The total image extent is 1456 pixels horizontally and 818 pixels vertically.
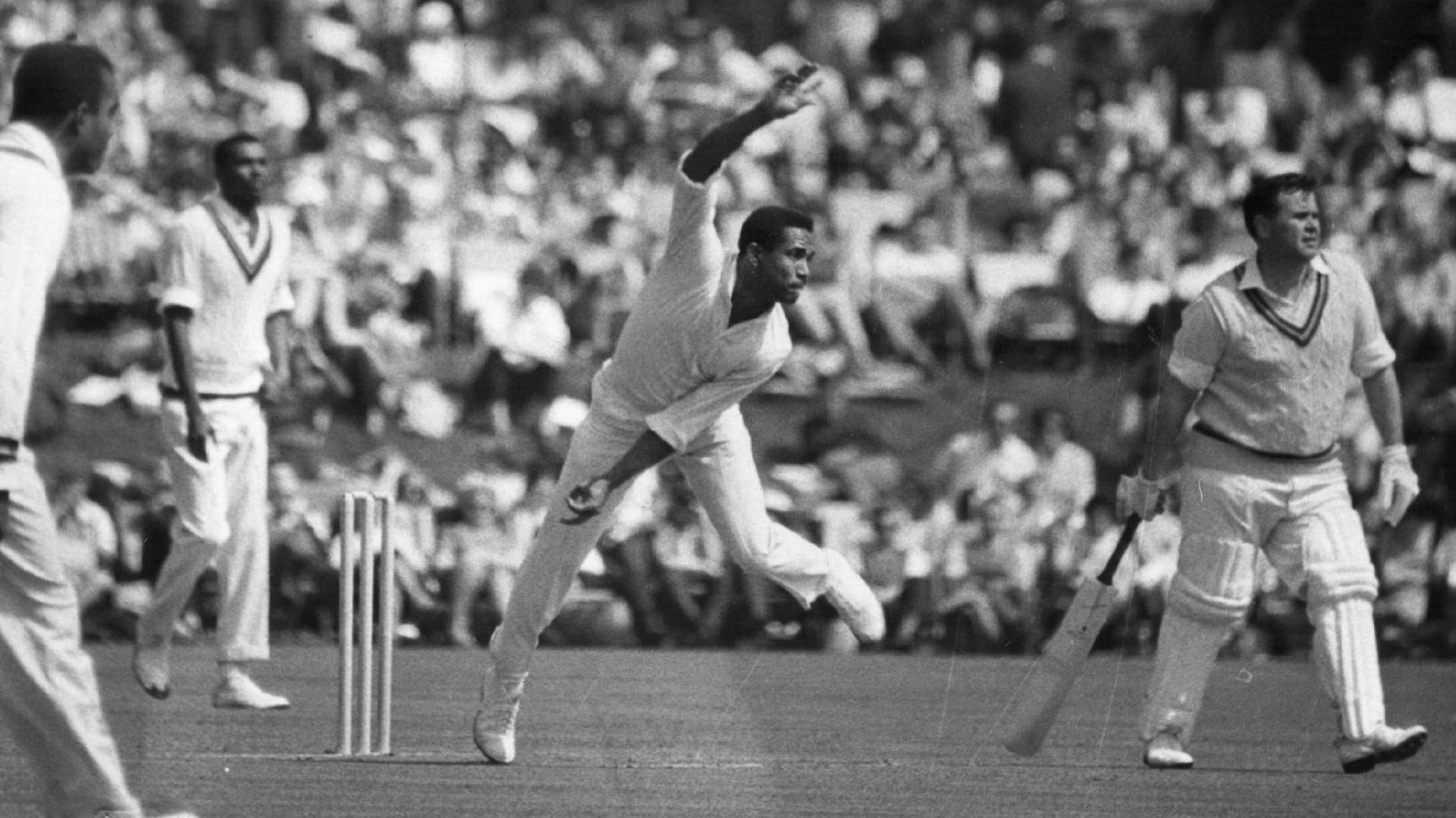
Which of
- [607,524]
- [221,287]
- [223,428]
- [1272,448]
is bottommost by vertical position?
[223,428]

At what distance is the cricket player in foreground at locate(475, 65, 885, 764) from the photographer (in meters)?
10.3

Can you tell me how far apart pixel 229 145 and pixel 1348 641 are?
5.30 m

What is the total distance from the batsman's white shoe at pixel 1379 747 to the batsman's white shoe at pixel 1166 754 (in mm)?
626

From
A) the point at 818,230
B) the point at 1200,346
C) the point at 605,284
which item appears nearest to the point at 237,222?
the point at 1200,346

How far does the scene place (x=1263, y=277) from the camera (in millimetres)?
10766

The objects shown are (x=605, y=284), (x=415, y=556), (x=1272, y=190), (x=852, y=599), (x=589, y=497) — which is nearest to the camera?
(x=589, y=497)

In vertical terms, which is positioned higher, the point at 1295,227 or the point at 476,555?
the point at 1295,227

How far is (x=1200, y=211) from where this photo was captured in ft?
71.5

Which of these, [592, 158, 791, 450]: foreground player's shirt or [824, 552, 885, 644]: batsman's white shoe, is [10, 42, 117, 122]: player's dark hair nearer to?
[592, 158, 791, 450]: foreground player's shirt

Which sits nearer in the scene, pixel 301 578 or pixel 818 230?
pixel 301 578

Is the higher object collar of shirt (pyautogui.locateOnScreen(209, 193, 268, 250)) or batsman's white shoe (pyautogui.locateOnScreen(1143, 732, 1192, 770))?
collar of shirt (pyautogui.locateOnScreen(209, 193, 268, 250))

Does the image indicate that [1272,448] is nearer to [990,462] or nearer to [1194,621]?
[1194,621]

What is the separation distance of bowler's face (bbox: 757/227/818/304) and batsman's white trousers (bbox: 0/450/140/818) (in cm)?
338

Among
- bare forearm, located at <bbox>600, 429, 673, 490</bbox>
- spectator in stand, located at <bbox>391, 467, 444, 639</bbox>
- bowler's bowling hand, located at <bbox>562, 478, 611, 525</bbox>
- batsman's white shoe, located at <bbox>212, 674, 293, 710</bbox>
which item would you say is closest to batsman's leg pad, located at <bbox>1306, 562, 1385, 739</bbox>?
bare forearm, located at <bbox>600, 429, 673, 490</bbox>
